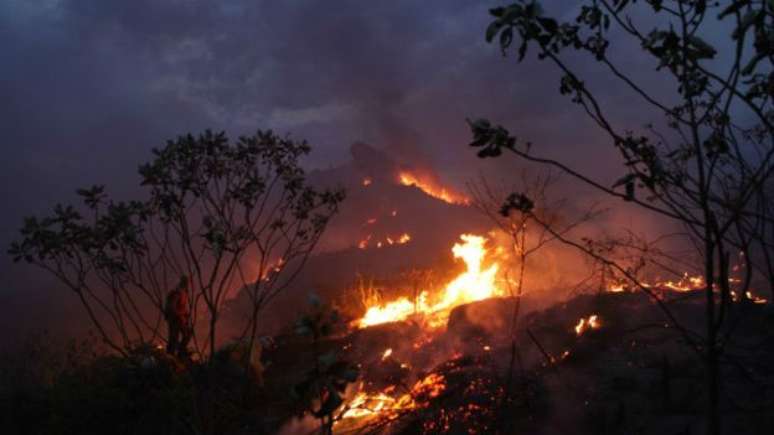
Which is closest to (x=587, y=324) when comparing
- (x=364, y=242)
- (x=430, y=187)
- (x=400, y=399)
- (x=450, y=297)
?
(x=400, y=399)

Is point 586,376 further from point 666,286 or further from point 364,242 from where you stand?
point 364,242

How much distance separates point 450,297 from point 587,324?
12.3m

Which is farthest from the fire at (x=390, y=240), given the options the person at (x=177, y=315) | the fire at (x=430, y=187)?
the person at (x=177, y=315)

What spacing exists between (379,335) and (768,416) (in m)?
12.1

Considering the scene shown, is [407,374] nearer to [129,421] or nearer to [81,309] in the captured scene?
[129,421]

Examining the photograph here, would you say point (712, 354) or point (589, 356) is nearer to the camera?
point (712, 354)

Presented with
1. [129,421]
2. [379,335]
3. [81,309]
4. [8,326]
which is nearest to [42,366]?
[129,421]

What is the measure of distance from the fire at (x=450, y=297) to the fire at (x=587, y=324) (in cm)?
665

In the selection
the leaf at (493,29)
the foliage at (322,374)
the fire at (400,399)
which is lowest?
the fire at (400,399)

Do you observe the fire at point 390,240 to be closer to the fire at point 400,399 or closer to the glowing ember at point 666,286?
the glowing ember at point 666,286

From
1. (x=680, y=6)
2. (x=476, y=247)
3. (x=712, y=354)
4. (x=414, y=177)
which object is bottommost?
(x=712, y=354)

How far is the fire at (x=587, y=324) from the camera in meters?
12.1

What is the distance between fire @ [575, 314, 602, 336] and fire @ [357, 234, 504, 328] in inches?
262

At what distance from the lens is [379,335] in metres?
16.8
